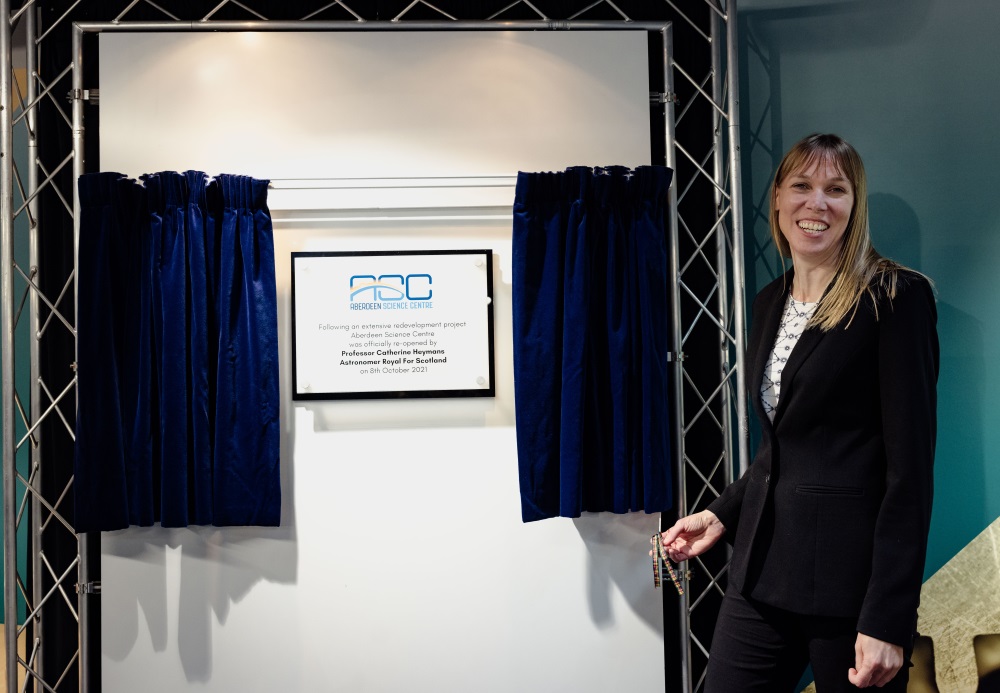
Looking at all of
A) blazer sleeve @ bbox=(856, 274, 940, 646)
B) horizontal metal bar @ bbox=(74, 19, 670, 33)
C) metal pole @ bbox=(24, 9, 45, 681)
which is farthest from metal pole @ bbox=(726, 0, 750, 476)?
metal pole @ bbox=(24, 9, 45, 681)

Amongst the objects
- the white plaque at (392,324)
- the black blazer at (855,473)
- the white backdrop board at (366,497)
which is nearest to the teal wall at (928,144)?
the white backdrop board at (366,497)

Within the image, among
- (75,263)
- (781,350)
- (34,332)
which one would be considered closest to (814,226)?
(781,350)

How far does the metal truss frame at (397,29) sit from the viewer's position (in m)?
2.72

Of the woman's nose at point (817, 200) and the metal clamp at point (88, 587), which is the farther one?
the metal clamp at point (88, 587)

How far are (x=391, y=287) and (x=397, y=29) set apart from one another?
3.00 feet

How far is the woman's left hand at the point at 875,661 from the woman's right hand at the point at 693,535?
46cm

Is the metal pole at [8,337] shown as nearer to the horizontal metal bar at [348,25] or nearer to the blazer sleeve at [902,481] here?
the horizontal metal bar at [348,25]

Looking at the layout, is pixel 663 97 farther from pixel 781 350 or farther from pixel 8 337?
pixel 8 337

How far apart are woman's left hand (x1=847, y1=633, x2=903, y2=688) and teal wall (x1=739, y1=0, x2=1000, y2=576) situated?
4.87 ft

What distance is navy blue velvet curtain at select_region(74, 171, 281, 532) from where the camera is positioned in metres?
2.61

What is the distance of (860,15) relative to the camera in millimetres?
2889

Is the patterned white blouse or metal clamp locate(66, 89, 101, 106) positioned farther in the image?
metal clamp locate(66, 89, 101, 106)

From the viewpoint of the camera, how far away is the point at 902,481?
1.53m

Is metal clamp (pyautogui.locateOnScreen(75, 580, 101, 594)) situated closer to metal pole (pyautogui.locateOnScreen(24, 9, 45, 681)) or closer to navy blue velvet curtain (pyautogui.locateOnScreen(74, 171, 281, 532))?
metal pole (pyautogui.locateOnScreen(24, 9, 45, 681))
